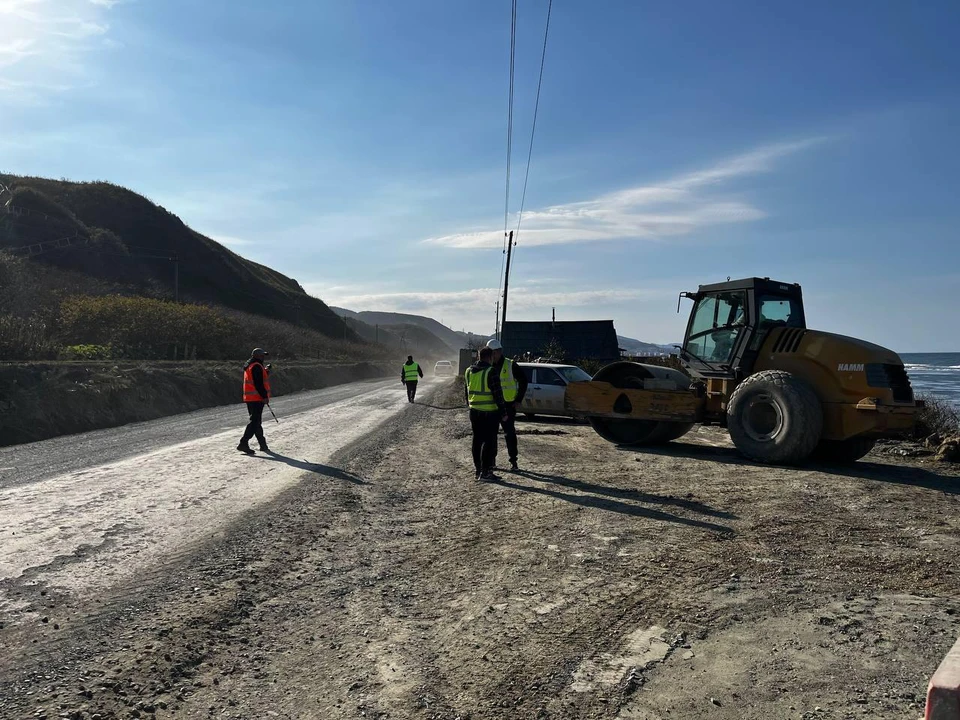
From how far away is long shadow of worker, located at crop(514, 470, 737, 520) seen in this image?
24.8 ft

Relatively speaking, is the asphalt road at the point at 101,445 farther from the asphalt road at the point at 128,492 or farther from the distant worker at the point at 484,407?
A: the distant worker at the point at 484,407

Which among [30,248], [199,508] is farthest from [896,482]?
[30,248]

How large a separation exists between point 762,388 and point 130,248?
93.9 m

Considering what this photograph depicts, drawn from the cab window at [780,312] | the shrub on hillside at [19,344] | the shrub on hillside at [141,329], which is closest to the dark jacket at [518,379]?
the cab window at [780,312]

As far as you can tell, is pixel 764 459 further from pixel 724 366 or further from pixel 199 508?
pixel 199 508

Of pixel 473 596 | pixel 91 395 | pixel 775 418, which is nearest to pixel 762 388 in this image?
pixel 775 418

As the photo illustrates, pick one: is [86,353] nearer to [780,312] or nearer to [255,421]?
[255,421]

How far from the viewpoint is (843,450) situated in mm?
11078

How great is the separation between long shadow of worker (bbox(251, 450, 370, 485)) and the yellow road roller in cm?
491

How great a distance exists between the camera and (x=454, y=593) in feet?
16.5

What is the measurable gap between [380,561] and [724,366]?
25.8ft

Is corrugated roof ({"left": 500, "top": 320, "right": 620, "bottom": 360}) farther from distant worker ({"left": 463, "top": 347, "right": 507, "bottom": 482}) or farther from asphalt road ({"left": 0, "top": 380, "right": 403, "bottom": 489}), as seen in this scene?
distant worker ({"left": 463, "top": 347, "right": 507, "bottom": 482})

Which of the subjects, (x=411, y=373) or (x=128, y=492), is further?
(x=411, y=373)

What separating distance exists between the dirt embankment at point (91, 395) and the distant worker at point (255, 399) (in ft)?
19.3
